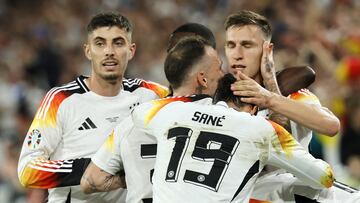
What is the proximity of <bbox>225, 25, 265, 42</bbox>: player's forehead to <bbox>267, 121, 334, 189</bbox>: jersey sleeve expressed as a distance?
104 cm

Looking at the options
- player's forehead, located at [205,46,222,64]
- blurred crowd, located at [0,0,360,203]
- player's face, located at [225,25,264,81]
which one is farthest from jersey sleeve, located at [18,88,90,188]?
blurred crowd, located at [0,0,360,203]

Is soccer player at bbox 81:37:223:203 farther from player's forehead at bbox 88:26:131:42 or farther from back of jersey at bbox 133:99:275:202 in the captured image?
player's forehead at bbox 88:26:131:42

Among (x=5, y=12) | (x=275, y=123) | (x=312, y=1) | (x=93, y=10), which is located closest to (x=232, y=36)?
(x=275, y=123)

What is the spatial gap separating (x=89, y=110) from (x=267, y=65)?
1.35m

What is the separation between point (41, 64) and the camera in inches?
540

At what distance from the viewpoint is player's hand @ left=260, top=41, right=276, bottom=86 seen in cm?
557

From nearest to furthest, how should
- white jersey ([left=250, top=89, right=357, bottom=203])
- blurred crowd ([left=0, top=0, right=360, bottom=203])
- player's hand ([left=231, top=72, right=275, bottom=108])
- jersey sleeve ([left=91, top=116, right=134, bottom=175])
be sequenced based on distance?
player's hand ([left=231, top=72, right=275, bottom=108]) < jersey sleeve ([left=91, top=116, right=134, bottom=175]) < white jersey ([left=250, top=89, right=357, bottom=203]) < blurred crowd ([left=0, top=0, right=360, bottom=203])

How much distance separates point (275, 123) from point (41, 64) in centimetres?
920

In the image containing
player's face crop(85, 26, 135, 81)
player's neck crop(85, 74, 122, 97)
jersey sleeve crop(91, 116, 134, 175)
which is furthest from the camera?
player's neck crop(85, 74, 122, 97)

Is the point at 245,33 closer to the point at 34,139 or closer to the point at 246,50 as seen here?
the point at 246,50

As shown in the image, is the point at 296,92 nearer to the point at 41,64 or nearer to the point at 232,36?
the point at 232,36

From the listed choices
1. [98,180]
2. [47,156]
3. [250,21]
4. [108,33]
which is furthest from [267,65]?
[47,156]

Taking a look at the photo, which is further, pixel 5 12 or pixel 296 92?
pixel 5 12

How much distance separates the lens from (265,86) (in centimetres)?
559
